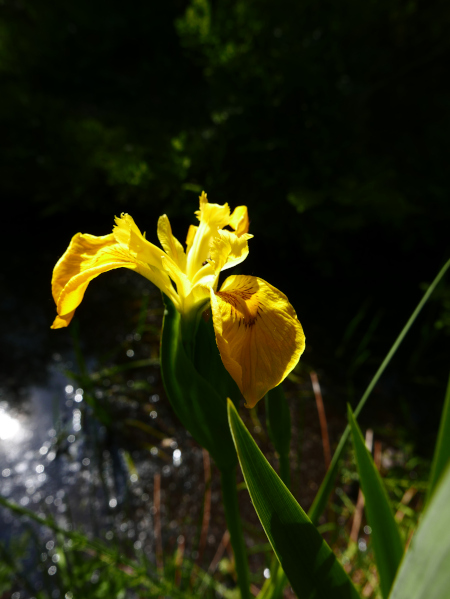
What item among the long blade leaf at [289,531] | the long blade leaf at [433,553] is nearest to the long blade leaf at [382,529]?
the long blade leaf at [289,531]

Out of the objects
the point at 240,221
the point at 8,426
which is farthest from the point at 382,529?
the point at 8,426

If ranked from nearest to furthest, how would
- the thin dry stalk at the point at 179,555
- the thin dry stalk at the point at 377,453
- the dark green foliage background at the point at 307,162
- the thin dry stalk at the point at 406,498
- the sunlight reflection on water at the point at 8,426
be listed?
the thin dry stalk at the point at 179,555
the thin dry stalk at the point at 406,498
the thin dry stalk at the point at 377,453
the sunlight reflection on water at the point at 8,426
the dark green foliage background at the point at 307,162

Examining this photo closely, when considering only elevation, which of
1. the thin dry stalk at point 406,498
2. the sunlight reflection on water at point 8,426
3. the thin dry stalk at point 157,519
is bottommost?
the sunlight reflection on water at point 8,426

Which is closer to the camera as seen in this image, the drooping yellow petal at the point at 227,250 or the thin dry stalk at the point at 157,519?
the drooping yellow petal at the point at 227,250

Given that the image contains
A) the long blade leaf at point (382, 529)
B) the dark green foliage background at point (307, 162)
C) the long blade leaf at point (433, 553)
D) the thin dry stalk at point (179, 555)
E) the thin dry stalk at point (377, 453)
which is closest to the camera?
the long blade leaf at point (433, 553)

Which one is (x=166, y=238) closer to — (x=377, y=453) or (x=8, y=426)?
(x=377, y=453)

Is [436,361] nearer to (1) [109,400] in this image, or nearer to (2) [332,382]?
(2) [332,382]

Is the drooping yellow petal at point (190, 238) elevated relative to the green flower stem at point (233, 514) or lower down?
elevated

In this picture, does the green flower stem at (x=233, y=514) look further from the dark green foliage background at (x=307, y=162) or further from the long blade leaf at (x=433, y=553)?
the dark green foliage background at (x=307, y=162)

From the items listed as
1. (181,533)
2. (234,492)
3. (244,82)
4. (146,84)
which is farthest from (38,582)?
(146,84)
